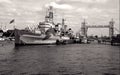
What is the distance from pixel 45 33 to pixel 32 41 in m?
10.5

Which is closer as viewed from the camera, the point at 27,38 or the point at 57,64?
the point at 57,64

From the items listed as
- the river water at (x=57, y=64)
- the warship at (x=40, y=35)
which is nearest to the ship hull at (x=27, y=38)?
the warship at (x=40, y=35)

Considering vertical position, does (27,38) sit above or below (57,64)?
above

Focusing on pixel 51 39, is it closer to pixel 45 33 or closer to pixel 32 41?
pixel 45 33

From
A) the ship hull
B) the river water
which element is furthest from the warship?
the river water

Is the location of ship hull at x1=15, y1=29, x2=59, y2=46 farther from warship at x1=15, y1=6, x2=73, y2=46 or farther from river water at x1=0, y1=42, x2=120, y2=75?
river water at x1=0, y1=42, x2=120, y2=75

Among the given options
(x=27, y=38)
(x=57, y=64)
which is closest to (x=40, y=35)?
(x=27, y=38)

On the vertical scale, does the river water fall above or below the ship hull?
below

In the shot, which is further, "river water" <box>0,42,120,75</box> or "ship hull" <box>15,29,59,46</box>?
"ship hull" <box>15,29,59,46</box>

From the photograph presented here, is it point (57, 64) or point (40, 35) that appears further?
point (40, 35)

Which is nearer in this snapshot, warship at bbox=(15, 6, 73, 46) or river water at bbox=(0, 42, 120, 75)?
river water at bbox=(0, 42, 120, 75)

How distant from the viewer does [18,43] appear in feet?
262

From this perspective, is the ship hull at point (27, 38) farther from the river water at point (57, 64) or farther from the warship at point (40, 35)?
the river water at point (57, 64)

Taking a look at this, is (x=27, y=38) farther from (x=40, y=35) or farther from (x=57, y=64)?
(x=57, y=64)
